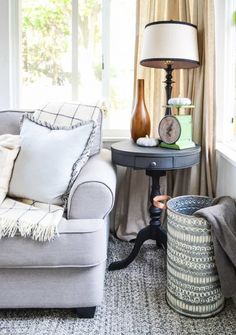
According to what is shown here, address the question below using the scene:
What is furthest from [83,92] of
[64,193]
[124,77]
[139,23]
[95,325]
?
[95,325]

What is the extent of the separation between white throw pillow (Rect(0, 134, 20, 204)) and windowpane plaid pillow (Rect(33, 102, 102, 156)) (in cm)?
25

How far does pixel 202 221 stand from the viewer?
157cm

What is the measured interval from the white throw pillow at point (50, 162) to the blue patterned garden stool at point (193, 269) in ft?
1.83

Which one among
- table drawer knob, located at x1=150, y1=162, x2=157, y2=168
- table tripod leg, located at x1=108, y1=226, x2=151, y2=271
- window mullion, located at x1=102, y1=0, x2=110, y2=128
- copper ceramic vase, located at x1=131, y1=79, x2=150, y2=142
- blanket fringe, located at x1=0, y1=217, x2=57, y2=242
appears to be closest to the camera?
blanket fringe, located at x1=0, y1=217, x2=57, y2=242

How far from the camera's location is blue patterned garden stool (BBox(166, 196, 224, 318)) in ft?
5.20

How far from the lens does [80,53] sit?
2.63 meters

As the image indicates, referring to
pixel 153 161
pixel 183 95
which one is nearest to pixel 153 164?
pixel 153 161

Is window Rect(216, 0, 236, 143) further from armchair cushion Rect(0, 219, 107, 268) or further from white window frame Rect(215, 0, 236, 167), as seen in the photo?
armchair cushion Rect(0, 219, 107, 268)

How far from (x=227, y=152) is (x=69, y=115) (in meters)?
0.97

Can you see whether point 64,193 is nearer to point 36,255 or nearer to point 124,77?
point 36,255

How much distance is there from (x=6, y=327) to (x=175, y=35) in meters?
1.73

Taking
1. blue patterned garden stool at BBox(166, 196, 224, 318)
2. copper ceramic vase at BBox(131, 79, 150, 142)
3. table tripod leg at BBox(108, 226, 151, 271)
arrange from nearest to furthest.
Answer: blue patterned garden stool at BBox(166, 196, 224, 318)
table tripod leg at BBox(108, 226, 151, 271)
copper ceramic vase at BBox(131, 79, 150, 142)

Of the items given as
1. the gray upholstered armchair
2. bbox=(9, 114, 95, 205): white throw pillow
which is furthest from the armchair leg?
bbox=(9, 114, 95, 205): white throw pillow

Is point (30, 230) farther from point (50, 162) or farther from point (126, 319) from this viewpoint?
point (126, 319)
